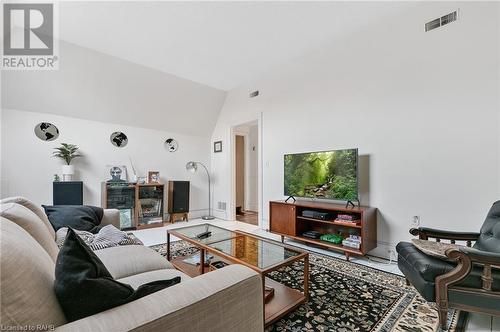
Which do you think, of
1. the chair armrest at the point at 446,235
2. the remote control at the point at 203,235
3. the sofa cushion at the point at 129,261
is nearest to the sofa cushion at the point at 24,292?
the sofa cushion at the point at 129,261

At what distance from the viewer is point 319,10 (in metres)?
2.56

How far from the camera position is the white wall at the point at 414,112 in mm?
2180

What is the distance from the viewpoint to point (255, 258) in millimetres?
1828

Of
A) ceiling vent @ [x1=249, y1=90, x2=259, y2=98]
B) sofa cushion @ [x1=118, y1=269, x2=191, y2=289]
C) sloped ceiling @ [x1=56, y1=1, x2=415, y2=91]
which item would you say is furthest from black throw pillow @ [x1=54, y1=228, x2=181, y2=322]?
ceiling vent @ [x1=249, y1=90, x2=259, y2=98]

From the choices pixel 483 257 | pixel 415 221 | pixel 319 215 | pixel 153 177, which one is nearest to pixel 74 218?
pixel 153 177

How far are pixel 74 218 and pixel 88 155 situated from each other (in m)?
2.25

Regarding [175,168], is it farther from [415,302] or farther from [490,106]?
[490,106]

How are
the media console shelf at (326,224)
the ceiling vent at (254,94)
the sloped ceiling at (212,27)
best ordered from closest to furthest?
1. the sloped ceiling at (212,27)
2. the media console shelf at (326,224)
3. the ceiling vent at (254,94)

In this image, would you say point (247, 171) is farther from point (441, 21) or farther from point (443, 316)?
point (443, 316)

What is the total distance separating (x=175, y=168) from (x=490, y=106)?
16.4ft

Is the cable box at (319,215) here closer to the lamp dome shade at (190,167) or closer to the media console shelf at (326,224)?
the media console shelf at (326,224)

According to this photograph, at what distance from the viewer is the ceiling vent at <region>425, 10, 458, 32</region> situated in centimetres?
232

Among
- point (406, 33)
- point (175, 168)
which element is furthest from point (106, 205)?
point (406, 33)

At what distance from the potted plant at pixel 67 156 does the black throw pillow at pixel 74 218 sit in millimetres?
1587
